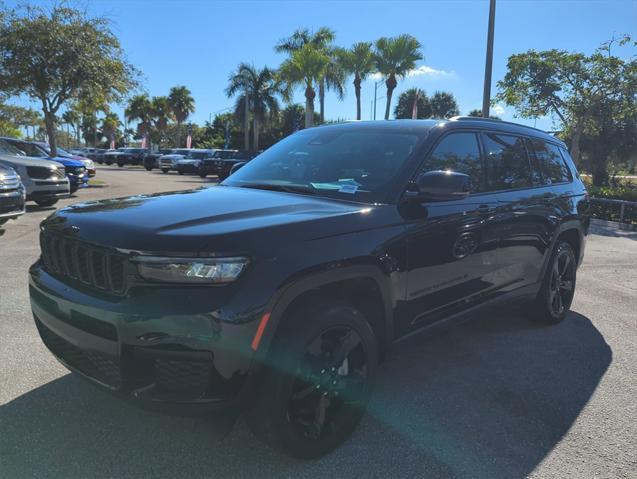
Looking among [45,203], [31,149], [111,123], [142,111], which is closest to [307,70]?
[31,149]

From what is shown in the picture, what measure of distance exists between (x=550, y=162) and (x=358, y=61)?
28265 mm

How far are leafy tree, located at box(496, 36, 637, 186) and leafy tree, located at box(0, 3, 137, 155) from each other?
16.7m

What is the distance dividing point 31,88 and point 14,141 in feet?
22.1

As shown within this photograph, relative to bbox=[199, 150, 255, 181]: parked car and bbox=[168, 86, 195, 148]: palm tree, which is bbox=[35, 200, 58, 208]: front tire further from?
bbox=[168, 86, 195, 148]: palm tree

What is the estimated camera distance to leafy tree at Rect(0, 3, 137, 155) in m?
17.4

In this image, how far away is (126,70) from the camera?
19719mm

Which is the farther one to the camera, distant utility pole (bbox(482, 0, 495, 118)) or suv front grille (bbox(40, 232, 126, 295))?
distant utility pole (bbox(482, 0, 495, 118))

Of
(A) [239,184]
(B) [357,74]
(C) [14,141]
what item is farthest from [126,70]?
(A) [239,184]

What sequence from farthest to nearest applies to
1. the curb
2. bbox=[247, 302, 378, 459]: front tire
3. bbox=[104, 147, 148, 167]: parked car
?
bbox=[104, 147, 148, 167]: parked car
the curb
bbox=[247, 302, 378, 459]: front tire

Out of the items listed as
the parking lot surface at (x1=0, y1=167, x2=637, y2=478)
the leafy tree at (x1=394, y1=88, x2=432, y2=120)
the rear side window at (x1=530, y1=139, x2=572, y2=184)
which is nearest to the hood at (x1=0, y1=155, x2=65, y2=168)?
the parking lot surface at (x1=0, y1=167, x2=637, y2=478)

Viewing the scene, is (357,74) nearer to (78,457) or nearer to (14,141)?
(14,141)

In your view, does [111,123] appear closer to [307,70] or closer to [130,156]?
[130,156]

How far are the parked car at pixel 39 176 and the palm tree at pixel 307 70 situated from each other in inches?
741

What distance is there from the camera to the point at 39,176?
11.2m
